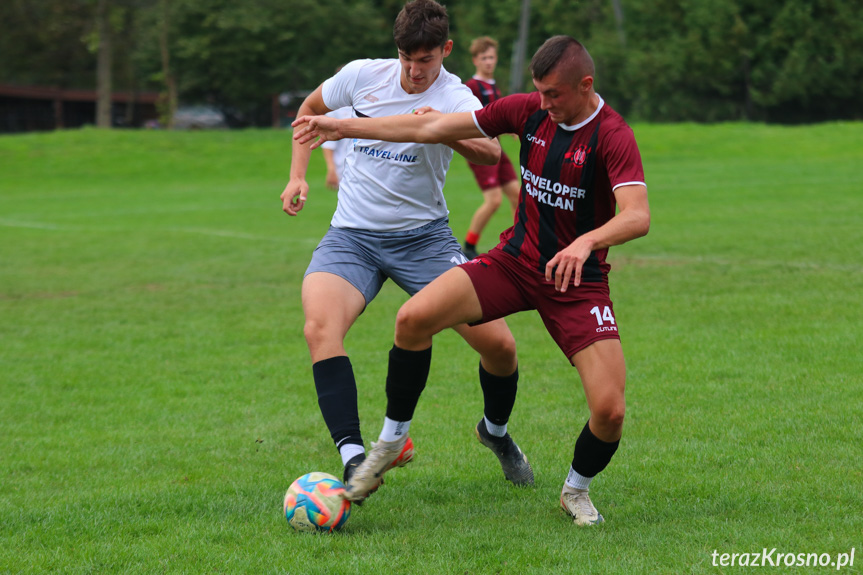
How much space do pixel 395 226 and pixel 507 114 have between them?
1.00 meters

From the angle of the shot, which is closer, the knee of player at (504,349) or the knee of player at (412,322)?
the knee of player at (412,322)

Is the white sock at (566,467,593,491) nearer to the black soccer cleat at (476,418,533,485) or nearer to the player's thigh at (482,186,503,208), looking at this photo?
the black soccer cleat at (476,418,533,485)

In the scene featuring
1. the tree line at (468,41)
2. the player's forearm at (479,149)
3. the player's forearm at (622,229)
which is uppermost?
the player's forearm at (479,149)

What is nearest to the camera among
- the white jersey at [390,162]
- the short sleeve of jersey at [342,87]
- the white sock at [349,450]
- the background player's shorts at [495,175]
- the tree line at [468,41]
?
the white sock at [349,450]

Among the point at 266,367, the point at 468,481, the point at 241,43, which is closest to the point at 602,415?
the point at 468,481

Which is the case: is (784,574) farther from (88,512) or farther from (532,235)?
(88,512)

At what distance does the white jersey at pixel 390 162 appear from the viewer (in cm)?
509

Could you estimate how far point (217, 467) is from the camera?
518 cm

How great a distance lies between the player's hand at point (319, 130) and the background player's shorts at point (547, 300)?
0.91 m

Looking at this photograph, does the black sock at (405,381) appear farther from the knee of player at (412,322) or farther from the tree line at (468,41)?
the tree line at (468,41)

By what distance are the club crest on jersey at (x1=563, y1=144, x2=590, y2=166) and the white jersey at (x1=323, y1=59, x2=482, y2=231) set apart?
36.2 inches

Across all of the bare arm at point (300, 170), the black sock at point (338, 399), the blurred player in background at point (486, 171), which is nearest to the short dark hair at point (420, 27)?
the bare arm at point (300, 170)

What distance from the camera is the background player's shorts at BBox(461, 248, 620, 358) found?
421cm

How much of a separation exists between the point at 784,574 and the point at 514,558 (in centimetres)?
104
